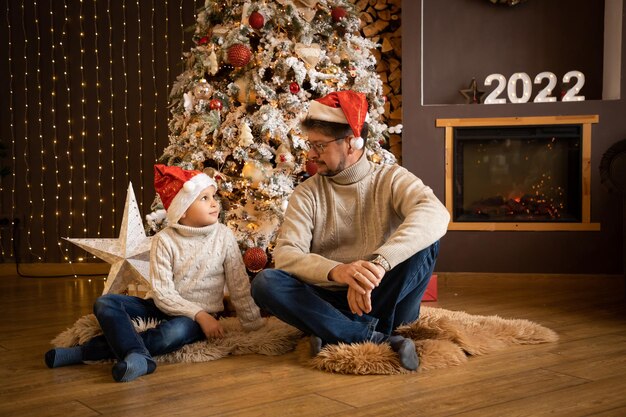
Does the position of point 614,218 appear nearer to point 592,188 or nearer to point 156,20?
point 592,188

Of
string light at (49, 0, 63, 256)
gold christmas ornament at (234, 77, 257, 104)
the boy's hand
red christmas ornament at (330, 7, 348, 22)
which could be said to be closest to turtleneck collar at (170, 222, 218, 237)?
the boy's hand

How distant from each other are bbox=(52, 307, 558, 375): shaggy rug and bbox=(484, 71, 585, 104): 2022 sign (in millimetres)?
2033

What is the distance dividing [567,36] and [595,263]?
148cm

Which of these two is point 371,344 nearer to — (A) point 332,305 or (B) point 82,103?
(A) point 332,305

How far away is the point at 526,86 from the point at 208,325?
288cm

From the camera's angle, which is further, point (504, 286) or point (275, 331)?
point (504, 286)

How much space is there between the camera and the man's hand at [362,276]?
2.12 meters

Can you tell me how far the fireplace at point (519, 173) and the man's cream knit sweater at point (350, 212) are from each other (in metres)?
1.88

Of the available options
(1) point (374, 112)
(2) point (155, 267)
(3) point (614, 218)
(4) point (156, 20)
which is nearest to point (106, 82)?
(4) point (156, 20)

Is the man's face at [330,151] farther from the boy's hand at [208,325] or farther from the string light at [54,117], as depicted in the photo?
Answer: the string light at [54,117]

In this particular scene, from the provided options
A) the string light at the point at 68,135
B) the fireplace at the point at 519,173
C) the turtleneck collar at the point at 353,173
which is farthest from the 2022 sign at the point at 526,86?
the string light at the point at 68,135

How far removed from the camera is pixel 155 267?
2.54 metres

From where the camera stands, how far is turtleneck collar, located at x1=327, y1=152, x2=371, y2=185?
2.49m

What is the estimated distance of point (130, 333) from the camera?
7.61ft
